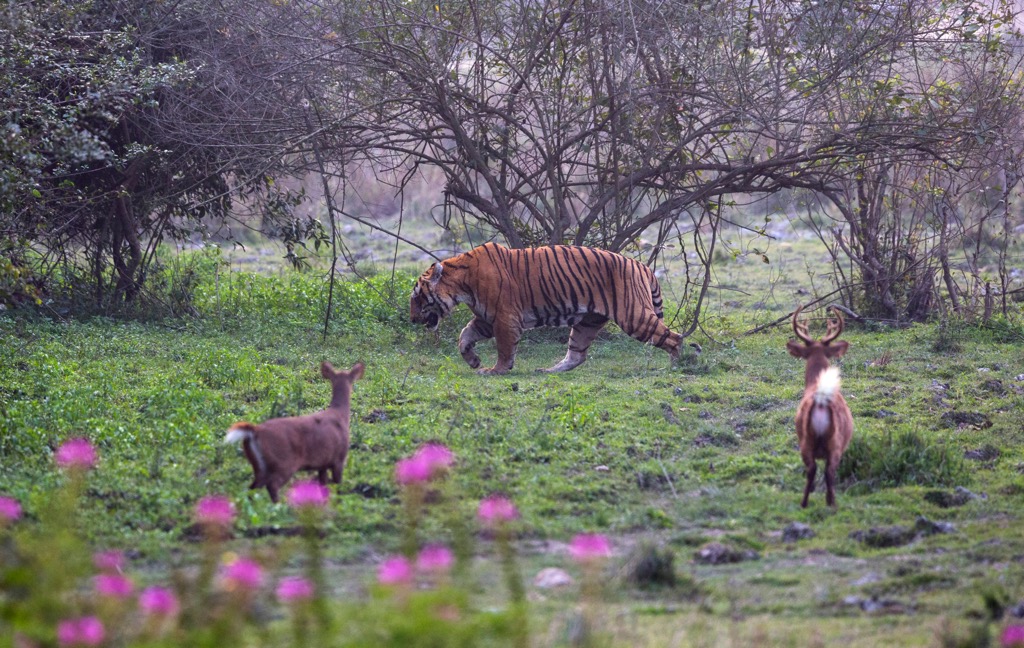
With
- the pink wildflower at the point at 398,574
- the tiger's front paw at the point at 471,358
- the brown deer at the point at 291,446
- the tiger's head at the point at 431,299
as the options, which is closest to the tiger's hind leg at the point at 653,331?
the tiger's front paw at the point at 471,358

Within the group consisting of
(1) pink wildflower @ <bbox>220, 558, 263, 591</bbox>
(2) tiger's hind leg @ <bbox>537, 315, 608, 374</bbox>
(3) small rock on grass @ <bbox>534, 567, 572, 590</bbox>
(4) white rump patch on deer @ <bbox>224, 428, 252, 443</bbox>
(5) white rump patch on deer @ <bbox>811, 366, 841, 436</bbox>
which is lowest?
(3) small rock on grass @ <bbox>534, 567, 572, 590</bbox>

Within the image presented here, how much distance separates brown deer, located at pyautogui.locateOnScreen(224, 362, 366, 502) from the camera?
18.8 feet

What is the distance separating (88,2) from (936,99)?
862cm

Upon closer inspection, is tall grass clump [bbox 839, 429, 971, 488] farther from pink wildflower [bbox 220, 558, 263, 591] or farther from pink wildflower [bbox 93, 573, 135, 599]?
pink wildflower [bbox 93, 573, 135, 599]

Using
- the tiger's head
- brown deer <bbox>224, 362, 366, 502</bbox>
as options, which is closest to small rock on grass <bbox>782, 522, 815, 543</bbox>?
brown deer <bbox>224, 362, 366, 502</bbox>

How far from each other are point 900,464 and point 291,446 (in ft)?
12.3

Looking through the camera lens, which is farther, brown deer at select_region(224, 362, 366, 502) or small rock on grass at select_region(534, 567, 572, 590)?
brown deer at select_region(224, 362, 366, 502)

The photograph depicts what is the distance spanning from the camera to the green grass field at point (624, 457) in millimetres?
4949

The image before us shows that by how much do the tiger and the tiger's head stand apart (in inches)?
0.4

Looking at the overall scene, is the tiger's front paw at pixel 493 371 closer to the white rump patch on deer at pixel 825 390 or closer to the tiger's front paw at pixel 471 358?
the tiger's front paw at pixel 471 358

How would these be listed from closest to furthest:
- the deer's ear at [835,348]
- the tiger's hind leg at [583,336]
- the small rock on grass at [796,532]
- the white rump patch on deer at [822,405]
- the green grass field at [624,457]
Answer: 1. the green grass field at [624,457]
2. the small rock on grass at [796,532]
3. the white rump patch on deer at [822,405]
4. the deer's ear at [835,348]
5. the tiger's hind leg at [583,336]

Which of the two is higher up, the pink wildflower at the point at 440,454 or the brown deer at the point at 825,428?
the brown deer at the point at 825,428

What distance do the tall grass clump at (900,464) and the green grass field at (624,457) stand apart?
15 mm

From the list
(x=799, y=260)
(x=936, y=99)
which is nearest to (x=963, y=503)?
(x=936, y=99)
